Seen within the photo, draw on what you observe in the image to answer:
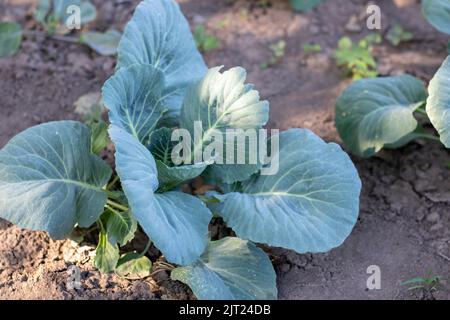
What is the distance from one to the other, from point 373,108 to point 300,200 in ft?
2.76

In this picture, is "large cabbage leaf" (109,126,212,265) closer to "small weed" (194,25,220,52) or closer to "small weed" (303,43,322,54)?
"small weed" (194,25,220,52)

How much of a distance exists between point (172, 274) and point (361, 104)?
54.4 inches

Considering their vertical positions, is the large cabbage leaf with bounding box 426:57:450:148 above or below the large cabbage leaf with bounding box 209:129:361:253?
above

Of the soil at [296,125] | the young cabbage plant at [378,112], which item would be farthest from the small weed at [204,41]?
the young cabbage plant at [378,112]

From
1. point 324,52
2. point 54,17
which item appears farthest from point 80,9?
point 324,52

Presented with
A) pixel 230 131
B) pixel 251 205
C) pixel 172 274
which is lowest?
pixel 172 274

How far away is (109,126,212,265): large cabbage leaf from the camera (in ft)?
8.14

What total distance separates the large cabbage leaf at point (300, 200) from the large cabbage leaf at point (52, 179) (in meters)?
0.58

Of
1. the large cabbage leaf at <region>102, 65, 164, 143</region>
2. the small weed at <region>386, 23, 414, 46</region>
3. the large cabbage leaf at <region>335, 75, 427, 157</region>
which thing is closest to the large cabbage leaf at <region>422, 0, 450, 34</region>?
the large cabbage leaf at <region>335, 75, 427, 157</region>

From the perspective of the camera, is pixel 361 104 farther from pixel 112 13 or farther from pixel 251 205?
pixel 112 13

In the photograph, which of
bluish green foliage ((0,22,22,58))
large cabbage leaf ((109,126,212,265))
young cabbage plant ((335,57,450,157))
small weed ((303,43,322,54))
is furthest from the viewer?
small weed ((303,43,322,54))

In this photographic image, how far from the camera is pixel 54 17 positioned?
428 cm

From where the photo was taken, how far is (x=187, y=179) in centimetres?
298
